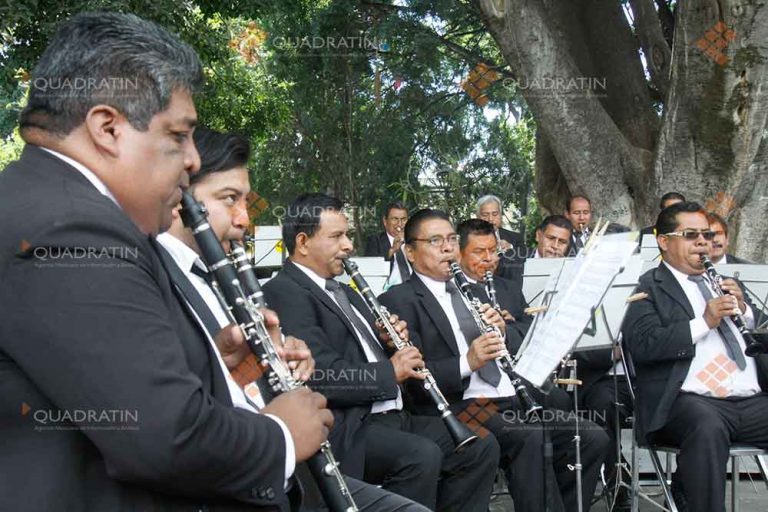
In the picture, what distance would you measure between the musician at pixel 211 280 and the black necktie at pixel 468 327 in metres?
2.37

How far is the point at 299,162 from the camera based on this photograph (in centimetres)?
2158

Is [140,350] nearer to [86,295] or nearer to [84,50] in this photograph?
[86,295]

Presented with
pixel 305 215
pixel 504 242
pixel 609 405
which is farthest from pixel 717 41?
pixel 305 215

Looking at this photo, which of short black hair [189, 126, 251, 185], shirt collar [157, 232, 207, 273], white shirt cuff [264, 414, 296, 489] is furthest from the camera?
short black hair [189, 126, 251, 185]

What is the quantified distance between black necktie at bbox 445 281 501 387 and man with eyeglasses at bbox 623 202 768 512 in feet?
3.03

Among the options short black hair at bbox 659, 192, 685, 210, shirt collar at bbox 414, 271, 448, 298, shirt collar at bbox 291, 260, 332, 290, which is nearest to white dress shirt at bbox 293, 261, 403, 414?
shirt collar at bbox 291, 260, 332, 290

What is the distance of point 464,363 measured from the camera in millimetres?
5820

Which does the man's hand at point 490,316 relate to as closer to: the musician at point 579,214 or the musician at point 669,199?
Result: the musician at point 669,199

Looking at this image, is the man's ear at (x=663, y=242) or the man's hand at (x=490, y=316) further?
the man's ear at (x=663, y=242)

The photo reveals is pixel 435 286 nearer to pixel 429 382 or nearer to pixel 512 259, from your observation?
pixel 429 382

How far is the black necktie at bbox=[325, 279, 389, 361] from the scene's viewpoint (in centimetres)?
557

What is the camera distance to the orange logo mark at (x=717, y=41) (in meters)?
8.94

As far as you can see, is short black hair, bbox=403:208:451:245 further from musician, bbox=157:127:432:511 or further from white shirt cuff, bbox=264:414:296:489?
white shirt cuff, bbox=264:414:296:489

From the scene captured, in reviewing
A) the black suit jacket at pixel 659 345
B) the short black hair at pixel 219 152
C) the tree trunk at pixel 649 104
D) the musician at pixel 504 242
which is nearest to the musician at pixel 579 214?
the tree trunk at pixel 649 104
